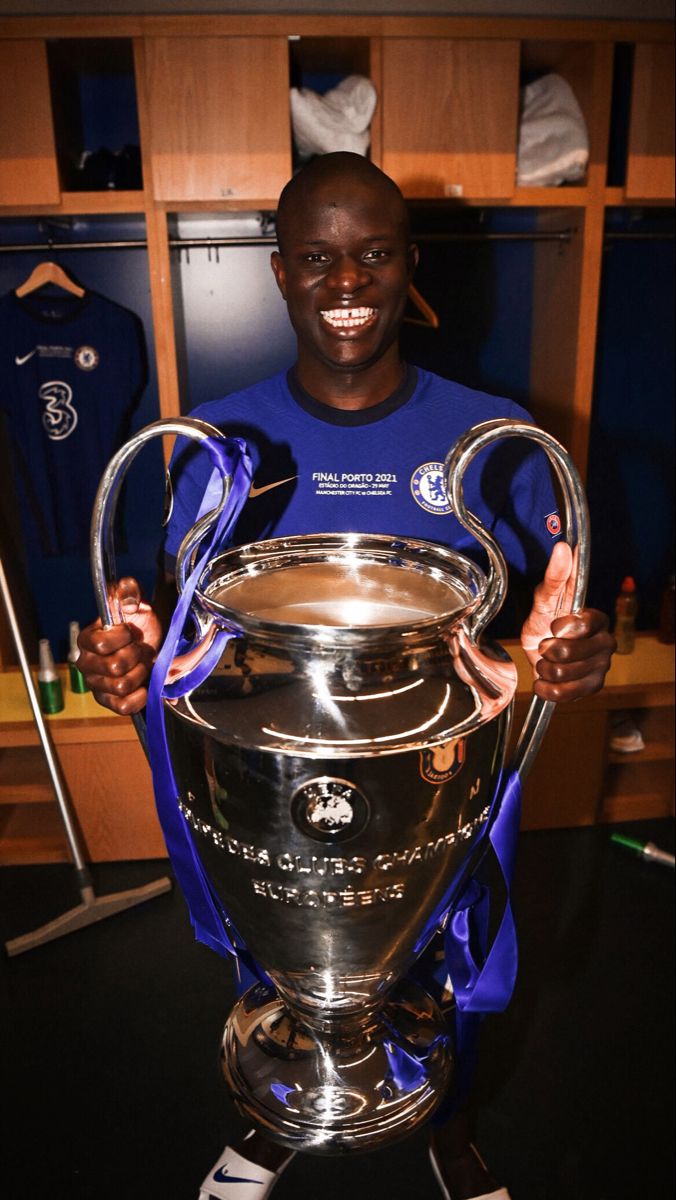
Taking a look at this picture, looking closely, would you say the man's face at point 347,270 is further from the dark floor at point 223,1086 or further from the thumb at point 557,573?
the dark floor at point 223,1086

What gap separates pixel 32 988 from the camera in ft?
6.08

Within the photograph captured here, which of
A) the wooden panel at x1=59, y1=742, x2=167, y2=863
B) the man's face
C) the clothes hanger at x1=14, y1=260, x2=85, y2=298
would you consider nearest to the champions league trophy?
the man's face

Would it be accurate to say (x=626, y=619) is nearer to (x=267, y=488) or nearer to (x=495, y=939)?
(x=267, y=488)

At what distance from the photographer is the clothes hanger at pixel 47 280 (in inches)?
90.5

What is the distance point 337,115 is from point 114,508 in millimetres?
1767

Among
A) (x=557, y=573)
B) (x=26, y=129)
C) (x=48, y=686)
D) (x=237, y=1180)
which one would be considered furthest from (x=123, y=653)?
(x=26, y=129)

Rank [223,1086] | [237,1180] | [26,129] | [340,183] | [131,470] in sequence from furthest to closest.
Answer: 1. [131,470]
2. [26,129]
3. [223,1086]
4. [237,1180]
5. [340,183]

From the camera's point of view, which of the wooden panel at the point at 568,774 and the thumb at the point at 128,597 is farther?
the wooden panel at the point at 568,774

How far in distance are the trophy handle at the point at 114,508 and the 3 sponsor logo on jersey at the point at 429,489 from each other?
462 mm

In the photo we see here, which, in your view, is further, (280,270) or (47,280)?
(47,280)

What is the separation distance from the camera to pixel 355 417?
110 cm

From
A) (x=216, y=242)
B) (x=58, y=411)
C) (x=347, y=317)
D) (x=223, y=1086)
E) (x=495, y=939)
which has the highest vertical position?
(x=216, y=242)

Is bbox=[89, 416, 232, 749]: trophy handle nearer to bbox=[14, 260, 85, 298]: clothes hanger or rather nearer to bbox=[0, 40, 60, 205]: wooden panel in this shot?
bbox=[0, 40, 60, 205]: wooden panel

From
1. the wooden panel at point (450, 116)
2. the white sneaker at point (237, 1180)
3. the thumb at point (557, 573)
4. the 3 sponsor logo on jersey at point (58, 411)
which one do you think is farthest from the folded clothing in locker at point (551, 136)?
the white sneaker at point (237, 1180)
